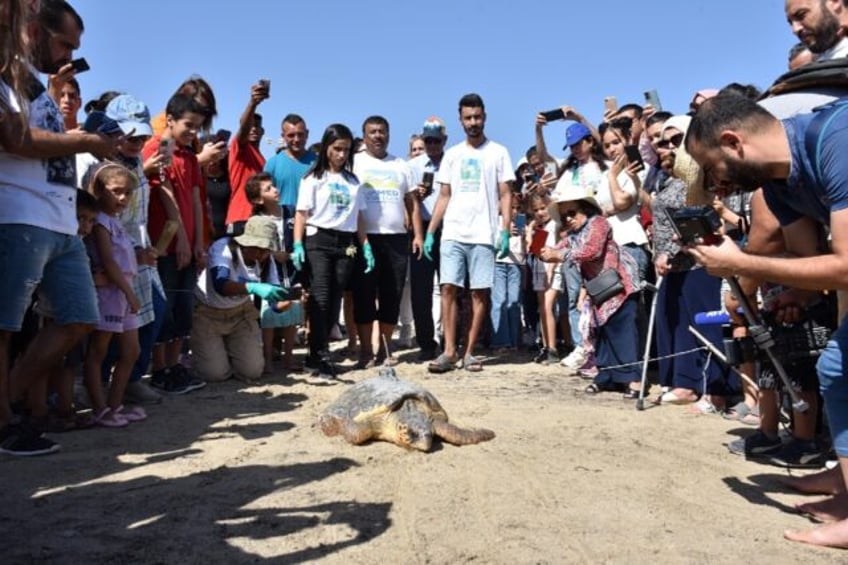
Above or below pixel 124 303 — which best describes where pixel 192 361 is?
below

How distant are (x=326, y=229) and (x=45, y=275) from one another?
2.66m

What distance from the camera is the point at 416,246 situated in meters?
6.45

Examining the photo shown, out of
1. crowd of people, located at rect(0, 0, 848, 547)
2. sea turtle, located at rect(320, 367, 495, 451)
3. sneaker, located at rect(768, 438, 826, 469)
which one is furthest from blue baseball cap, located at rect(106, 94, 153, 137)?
sneaker, located at rect(768, 438, 826, 469)

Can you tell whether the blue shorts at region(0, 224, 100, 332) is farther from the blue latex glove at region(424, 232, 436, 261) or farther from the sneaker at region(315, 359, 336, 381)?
the blue latex glove at region(424, 232, 436, 261)

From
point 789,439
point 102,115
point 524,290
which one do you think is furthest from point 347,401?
point 524,290

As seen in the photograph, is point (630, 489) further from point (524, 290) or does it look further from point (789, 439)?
point (524, 290)

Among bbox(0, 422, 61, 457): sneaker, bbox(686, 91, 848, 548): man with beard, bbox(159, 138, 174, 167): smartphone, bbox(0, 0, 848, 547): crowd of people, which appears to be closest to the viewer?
bbox(686, 91, 848, 548): man with beard

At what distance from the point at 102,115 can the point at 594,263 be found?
3273mm

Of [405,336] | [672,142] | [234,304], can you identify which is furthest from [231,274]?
[672,142]

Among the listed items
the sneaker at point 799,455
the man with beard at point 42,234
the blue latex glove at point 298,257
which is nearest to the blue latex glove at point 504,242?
the blue latex glove at point 298,257

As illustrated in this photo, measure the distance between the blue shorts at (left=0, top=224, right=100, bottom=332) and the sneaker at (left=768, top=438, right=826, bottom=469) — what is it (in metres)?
3.21

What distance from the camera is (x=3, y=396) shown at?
3162mm

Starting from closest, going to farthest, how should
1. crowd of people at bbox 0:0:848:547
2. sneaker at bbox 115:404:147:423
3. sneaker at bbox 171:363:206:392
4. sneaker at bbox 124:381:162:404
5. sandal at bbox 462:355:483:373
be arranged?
1. crowd of people at bbox 0:0:848:547
2. sneaker at bbox 115:404:147:423
3. sneaker at bbox 124:381:162:404
4. sneaker at bbox 171:363:206:392
5. sandal at bbox 462:355:483:373

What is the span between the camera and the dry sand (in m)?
2.33
